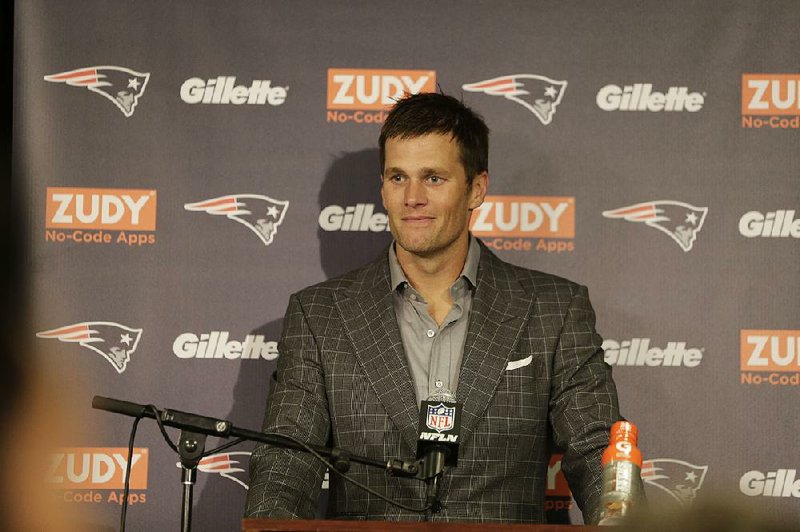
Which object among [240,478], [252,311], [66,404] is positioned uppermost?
[252,311]

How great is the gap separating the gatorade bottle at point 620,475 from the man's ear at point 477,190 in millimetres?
1599

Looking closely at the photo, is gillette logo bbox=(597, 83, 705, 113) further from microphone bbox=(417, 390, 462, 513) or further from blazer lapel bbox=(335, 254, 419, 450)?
microphone bbox=(417, 390, 462, 513)

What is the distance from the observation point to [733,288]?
4.04 m

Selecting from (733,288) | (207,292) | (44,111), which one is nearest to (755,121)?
(733,288)

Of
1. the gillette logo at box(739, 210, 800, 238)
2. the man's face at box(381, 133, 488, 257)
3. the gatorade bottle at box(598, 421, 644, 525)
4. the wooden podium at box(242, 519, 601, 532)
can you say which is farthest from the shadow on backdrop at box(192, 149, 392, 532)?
the wooden podium at box(242, 519, 601, 532)

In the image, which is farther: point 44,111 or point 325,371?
point 44,111

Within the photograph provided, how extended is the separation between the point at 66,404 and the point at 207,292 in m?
0.72

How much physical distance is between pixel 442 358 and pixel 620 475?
139 cm

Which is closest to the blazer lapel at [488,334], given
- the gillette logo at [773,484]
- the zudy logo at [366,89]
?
the zudy logo at [366,89]

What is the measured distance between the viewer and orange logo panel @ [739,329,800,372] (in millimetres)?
3988

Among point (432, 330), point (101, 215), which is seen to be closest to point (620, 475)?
point (432, 330)

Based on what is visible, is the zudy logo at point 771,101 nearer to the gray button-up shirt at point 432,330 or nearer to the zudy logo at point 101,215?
the gray button-up shirt at point 432,330

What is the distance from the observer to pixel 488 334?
3387mm

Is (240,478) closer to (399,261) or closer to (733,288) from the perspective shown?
(399,261)
